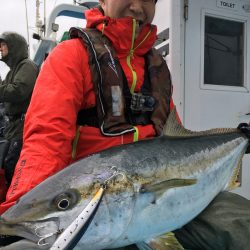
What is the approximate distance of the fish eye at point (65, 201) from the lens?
1361 millimetres

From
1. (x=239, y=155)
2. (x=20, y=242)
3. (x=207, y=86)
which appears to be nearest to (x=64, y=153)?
(x=20, y=242)

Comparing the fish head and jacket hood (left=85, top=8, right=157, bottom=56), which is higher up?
jacket hood (left=85, top=8, right=157, bottom=56)

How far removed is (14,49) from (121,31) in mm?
2923

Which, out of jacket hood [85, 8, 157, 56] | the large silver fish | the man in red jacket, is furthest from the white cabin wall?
the large silver fish

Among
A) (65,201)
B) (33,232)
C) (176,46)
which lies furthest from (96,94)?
(176,46)

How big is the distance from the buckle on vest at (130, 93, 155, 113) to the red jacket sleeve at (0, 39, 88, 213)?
33 centimetres

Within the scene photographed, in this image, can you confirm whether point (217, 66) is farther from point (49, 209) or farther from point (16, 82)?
point (49, 209)

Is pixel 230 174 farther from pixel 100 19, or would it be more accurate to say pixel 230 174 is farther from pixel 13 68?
pixel 13 68

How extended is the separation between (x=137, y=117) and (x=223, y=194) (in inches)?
26.7

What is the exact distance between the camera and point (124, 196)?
1465mm

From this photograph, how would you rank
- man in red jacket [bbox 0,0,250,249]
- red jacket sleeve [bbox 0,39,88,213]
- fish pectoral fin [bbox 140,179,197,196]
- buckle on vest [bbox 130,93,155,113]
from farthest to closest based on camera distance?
1. buckle on vest [bbox 130,93,155,113]
2. man in red jacket [bbox 0,0,250,249]
3. red jacket sleeve [bbox 0,39,88,213]
4. fish pectoral fin [bbox 140,179,197,196]

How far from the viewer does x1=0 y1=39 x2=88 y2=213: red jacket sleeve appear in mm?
1657

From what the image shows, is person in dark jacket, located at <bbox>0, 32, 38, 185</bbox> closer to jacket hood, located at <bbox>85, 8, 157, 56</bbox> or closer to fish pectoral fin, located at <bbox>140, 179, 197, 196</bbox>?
jacket hood, located at <bbox>85, 8, 157, 56</bbox>

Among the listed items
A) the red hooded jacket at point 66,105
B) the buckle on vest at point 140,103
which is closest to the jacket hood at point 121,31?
the red hooded jacket at point 66,105
